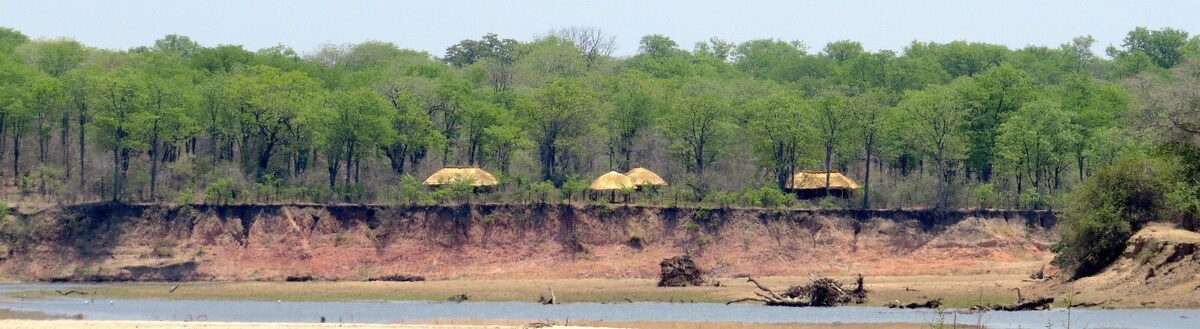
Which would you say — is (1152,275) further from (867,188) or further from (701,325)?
(867,188)

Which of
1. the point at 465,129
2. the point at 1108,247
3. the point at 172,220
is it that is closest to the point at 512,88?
the point at 465,129

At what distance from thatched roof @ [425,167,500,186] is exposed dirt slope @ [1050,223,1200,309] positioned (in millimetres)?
29046

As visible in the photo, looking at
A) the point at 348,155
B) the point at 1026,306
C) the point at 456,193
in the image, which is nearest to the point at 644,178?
the point at 456,193

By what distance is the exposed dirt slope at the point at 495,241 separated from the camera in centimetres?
7056

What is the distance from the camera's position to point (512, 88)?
98688 millimetres

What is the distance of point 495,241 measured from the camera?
72188mm

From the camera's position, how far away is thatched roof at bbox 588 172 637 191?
73750 millimetres

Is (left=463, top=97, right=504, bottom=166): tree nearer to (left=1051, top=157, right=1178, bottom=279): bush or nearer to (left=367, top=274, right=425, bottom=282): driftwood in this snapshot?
(left=367, top=274, right=425, bottom=282): driftwood

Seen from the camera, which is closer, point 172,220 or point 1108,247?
point 1108,247

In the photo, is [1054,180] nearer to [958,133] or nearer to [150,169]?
[958,133]

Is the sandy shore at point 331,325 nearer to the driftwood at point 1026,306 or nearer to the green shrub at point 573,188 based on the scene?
the driftwood at point 1026,306

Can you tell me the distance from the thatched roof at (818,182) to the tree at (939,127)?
141 inches

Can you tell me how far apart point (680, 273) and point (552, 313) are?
388 inches

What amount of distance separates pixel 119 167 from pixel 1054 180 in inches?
1622
